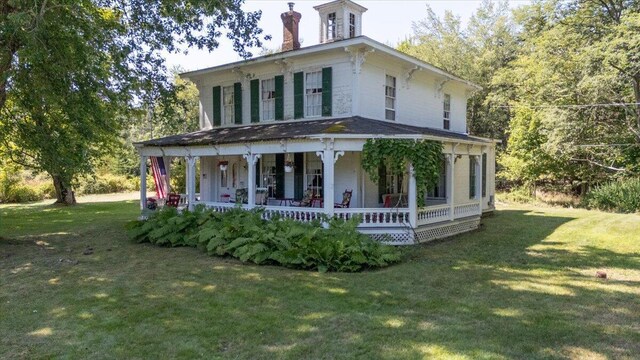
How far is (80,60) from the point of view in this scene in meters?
11.4

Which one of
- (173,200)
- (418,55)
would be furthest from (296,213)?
(418,55)

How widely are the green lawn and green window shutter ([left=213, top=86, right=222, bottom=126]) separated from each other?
722 centimetres

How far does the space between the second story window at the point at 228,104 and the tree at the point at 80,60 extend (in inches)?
108

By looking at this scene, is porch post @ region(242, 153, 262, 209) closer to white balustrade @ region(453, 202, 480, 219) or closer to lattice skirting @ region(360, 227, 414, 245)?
lattice skirting @ region(360, 227, 414, 245)

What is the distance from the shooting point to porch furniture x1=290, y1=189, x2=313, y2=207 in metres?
13.6

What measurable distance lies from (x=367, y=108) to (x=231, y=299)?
873 centimetres

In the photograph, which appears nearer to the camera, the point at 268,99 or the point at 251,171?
the point at 251,171

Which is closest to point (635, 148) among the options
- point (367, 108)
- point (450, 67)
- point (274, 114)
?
point (450, 67)

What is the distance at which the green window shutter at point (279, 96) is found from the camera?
50.0ft

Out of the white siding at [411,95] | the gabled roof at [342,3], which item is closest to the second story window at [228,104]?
the gabled roof at [342,3]

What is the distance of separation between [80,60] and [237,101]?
239 inches

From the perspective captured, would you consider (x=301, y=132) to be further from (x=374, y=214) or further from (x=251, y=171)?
(x=374, y=214)

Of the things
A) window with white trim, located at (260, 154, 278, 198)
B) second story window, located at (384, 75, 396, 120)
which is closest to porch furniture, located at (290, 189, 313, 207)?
window with white trim, located at (260, 154, 278, 198)

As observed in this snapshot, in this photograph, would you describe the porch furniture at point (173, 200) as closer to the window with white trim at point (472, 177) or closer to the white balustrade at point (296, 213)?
the white balustrade at point (296, 213)
